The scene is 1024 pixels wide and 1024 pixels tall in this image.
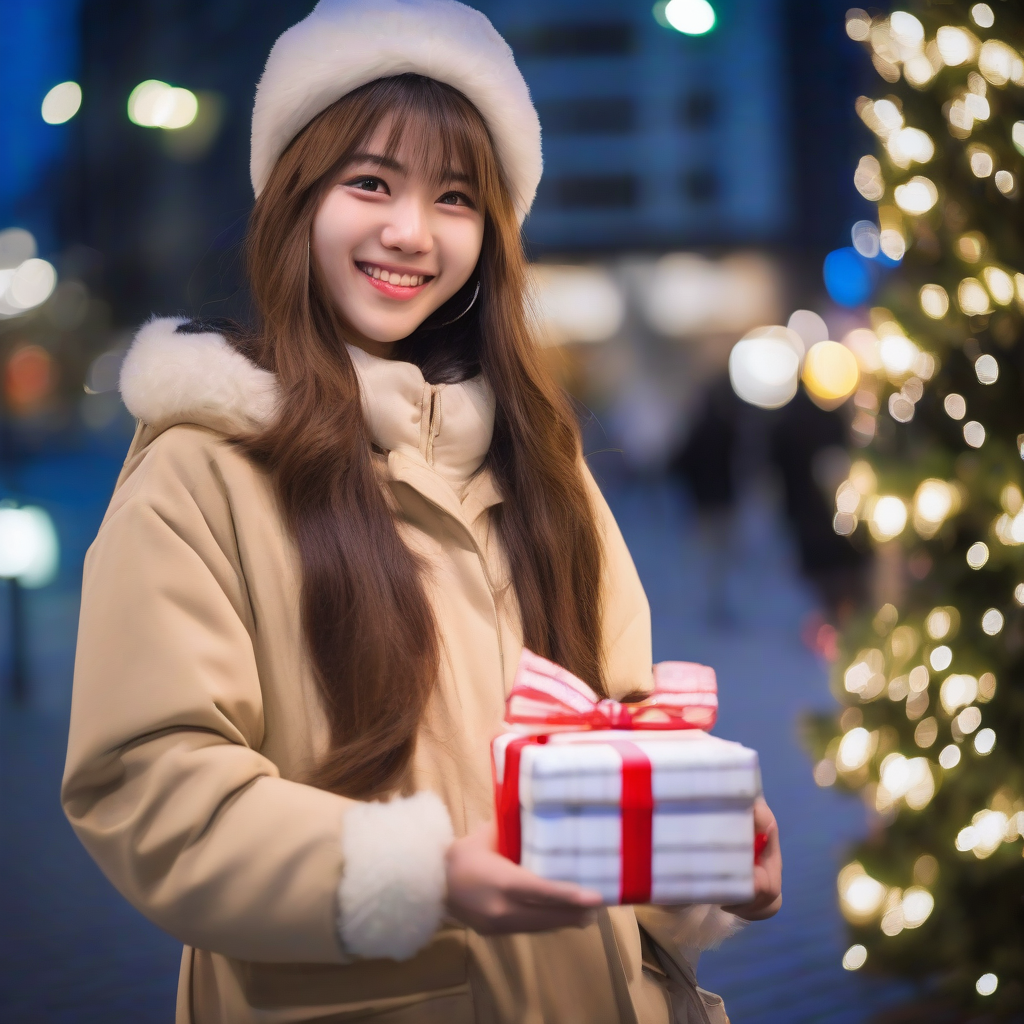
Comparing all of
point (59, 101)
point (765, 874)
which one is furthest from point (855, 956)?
point (59, 101)

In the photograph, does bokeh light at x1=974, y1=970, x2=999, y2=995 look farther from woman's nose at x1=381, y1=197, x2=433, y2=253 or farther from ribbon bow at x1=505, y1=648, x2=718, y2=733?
woman's nose at x1=381, y1=197, x2=433, y2=253

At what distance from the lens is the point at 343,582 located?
1.27m

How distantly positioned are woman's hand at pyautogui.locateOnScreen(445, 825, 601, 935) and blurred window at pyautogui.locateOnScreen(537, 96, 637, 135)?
27.4m

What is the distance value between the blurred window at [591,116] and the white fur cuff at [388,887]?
89.9 ft

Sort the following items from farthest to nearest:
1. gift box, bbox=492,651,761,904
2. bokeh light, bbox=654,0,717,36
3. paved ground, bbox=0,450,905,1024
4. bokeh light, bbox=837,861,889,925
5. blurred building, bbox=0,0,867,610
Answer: blurred building, bbox=0,0,867,610 < paved ground, bbox=0,450,905,1024 < bokeh light, bbox=837,861,889,925 < bokeh light, bbox=654,0,717,36 < gift box, bbox=492,651,761,904

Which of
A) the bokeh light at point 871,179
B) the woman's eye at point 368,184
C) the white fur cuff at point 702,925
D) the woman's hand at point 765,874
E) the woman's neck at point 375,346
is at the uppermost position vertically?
the bokeh light at point 871,179

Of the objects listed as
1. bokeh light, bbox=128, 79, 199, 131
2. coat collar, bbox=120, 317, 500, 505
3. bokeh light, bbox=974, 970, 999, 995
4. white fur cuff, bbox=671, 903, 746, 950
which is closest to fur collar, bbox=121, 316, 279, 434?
coat collar, bbox=120, 317, 500, 505

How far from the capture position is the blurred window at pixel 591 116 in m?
28.2

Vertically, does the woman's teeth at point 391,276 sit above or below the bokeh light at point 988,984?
above

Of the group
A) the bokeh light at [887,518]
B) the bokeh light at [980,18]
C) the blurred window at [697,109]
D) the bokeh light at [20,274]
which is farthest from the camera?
the blurred window at [697,109]

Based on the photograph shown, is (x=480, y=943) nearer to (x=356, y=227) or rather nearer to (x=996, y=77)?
(x=356, y=227)

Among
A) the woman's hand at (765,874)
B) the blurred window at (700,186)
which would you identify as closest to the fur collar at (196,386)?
the woman's hand at (765,874)

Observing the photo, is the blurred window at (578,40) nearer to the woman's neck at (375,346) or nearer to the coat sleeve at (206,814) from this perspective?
the woman's neck at (375,346)

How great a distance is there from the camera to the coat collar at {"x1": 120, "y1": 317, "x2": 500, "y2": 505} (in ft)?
4.25
